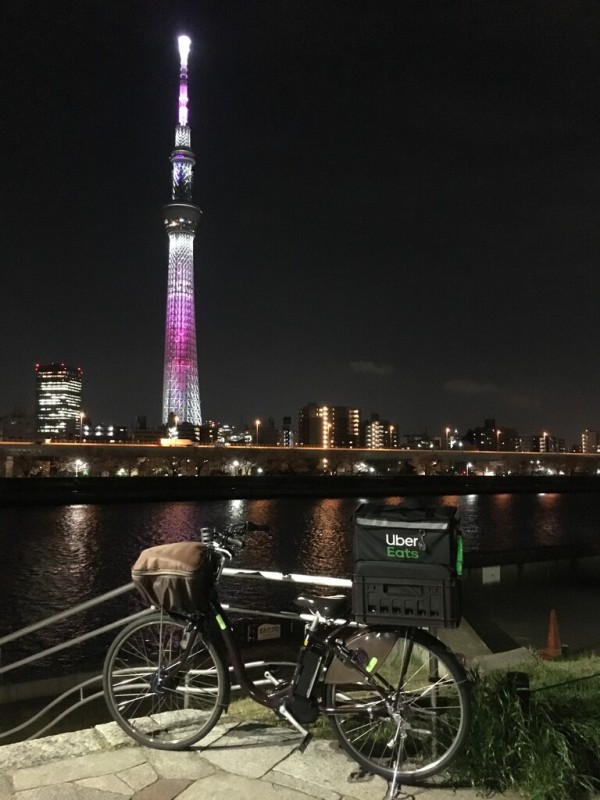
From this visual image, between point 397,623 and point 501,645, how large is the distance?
668 cm

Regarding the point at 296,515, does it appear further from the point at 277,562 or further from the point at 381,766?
the point at 381,766

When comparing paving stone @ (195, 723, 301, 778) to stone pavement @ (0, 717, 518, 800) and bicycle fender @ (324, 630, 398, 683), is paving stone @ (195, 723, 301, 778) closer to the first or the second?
stone pavement @ (0, 717, 518, 800)

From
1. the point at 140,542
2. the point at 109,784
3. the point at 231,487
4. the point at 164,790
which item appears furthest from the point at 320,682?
the point at 231,487

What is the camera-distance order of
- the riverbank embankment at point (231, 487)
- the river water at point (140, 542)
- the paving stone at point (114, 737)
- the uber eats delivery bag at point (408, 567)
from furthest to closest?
the riverbank embankment at point (231, 487), the river water at point (140, 542), the paving stone at point (114, 737), the uber eats delivery bag at point (408, 567)

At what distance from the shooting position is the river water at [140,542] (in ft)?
64.8

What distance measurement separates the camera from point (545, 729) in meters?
3.70

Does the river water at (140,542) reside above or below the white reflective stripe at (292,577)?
below

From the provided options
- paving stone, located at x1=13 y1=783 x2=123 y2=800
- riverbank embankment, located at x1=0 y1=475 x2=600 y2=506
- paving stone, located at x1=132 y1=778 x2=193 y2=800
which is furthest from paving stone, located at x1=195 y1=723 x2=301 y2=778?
riverbank embankment, located at x1=0 y1=475 x2=600 y2=506

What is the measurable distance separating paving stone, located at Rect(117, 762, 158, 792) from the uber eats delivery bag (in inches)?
52.4

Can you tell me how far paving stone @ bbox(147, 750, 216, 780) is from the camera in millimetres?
3670

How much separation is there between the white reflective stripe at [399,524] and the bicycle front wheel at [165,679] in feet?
3.89

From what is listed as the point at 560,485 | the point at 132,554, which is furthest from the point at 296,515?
the point at 560,485

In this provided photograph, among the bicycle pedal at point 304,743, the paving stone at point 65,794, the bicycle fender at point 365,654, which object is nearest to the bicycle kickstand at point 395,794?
the bicycle fender at point 365,654

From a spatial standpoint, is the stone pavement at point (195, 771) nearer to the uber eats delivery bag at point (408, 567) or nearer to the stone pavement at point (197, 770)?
the stone pavement at point (197, 770)
